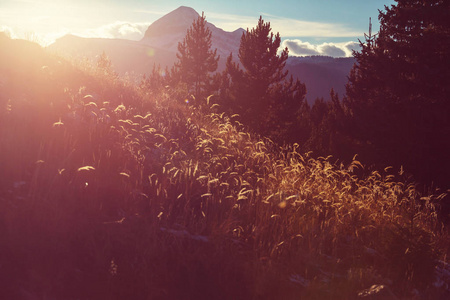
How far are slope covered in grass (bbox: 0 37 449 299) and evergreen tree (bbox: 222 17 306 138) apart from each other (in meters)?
22.8

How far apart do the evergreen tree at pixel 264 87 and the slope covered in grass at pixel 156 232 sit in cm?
2276

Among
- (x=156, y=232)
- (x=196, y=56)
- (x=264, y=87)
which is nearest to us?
(x=156, y=232)

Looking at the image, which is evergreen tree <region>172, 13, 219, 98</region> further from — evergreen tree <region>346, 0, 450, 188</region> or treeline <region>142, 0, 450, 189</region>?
evergreen tree <region>346, 0, 450, 188</region>

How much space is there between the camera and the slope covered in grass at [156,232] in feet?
9.32

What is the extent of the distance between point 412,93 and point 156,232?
47.7 ft

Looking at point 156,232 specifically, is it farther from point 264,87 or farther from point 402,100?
point 264,87

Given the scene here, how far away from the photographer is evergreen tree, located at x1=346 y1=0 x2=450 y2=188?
Answer: 1382cm

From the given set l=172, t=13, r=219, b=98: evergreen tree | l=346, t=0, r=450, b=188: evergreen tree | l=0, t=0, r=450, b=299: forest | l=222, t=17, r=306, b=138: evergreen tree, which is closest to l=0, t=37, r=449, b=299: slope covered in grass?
l=0, t=0, r=450, b=299: forest

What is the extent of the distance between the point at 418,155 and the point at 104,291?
1457cm

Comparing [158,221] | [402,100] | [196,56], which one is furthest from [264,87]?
[158,221]

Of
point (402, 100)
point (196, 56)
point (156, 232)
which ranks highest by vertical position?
point (196, 56)

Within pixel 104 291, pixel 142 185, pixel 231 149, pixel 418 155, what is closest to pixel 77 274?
pixel 104 291

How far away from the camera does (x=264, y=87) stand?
28.4 m

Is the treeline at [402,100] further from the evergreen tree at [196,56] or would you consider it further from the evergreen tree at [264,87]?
the evergreen tree at [196,56]
